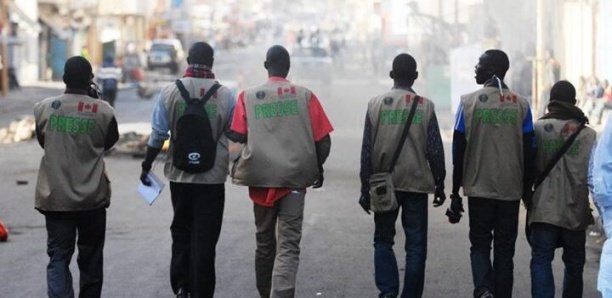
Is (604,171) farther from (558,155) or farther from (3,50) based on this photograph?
(3,50)

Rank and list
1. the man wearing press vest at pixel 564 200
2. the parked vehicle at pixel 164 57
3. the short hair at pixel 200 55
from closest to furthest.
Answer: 1. the man wearing press vest at pixel 564 200
2. the short hair at pixel 200 55
3. the parked vehicle at pixel 164 57

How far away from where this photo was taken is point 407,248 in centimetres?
821

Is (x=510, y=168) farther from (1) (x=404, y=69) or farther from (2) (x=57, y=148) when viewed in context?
(2) (x=57, y=148)

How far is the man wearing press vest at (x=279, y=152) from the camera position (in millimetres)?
8102

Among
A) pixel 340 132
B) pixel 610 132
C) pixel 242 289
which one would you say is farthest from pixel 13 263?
pixel 340 132

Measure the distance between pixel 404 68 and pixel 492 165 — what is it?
845 mm

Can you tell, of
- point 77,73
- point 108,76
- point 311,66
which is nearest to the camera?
point 77,73

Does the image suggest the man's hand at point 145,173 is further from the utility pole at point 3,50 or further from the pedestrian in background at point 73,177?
the utility pole at point 3,50

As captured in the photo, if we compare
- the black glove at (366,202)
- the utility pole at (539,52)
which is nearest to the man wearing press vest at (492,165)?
the black glove at (366,202)

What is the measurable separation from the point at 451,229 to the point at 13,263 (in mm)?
4562

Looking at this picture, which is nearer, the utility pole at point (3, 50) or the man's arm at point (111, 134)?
the man's arm at point (111, 134)

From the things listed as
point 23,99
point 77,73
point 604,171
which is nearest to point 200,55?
point 77,73

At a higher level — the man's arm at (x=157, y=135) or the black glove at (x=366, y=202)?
the man's arm at (x=157, y=135)

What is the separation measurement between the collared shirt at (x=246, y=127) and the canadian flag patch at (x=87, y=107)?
3.16ft
